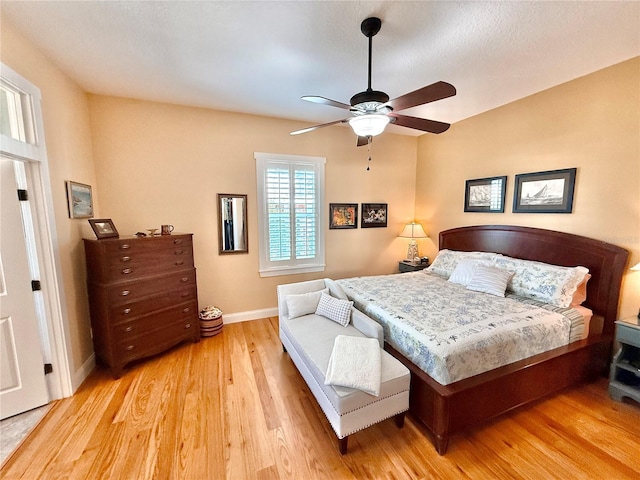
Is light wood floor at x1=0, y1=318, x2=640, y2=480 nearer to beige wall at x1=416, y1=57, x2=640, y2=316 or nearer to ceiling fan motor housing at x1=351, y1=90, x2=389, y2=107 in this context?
beige wall at x1=416, y1=57, x2=640, y2=316

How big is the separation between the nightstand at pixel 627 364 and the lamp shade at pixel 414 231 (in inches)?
96.3

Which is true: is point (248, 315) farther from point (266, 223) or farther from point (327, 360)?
point (327, 360)

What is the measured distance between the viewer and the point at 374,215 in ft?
14.3

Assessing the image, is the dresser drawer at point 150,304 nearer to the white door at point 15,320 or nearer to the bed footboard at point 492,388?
the white door at point 15,320

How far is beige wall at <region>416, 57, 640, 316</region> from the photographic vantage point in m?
2.30

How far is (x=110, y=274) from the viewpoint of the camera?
2393 mm

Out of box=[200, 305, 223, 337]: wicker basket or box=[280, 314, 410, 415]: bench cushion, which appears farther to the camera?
box=[200, 305, 223, 337]: wicker basket

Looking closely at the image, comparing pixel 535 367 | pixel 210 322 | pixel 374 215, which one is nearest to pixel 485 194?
pixel 374 215

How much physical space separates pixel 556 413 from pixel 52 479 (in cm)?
342

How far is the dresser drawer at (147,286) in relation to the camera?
95.6 inches

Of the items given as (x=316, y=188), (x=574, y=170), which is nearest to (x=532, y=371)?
(x=574, y=170)

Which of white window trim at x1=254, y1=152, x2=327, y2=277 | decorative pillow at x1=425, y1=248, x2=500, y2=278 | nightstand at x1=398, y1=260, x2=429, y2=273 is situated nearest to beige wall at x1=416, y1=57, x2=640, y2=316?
decorative pillow at x1=425, y1=248, x2=500, y2=278

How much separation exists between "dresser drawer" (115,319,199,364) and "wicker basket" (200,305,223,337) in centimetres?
15

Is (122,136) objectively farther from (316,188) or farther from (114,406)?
(114,406)
